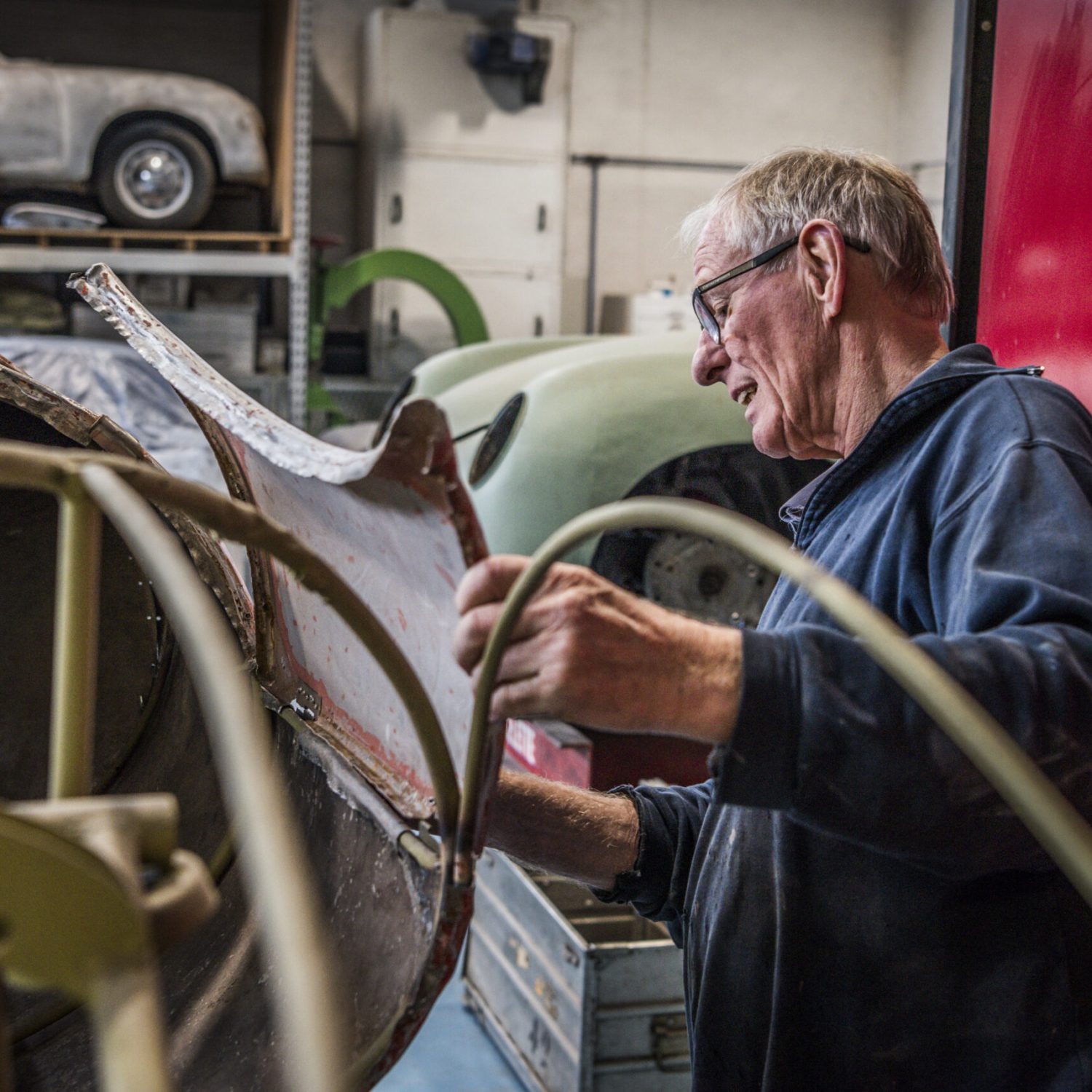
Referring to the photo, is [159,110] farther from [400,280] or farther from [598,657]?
[598,657]

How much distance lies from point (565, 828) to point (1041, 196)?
1.10 metres

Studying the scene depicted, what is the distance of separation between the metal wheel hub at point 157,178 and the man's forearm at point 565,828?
207 inches

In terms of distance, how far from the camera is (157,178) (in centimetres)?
604

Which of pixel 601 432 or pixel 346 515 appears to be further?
pixel 601 432

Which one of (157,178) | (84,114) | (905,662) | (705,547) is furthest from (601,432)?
(84,114)

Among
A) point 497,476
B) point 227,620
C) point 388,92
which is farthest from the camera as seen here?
point 388,92

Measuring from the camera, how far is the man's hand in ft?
2.86

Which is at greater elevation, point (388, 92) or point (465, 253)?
point (388, 92)

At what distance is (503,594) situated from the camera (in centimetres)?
88

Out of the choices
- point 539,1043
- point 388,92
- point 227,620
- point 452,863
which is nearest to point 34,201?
point 388,92

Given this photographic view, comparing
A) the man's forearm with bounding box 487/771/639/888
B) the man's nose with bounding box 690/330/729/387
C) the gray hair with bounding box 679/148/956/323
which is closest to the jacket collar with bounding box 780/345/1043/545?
the gray hair with bounding box 679/148/956/323

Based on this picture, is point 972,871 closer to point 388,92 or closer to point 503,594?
point 503,594

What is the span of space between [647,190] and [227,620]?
7611 mm

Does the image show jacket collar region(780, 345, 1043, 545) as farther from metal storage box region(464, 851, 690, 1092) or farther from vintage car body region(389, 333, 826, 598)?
vintage car body region(389, 333, 826, 598)
